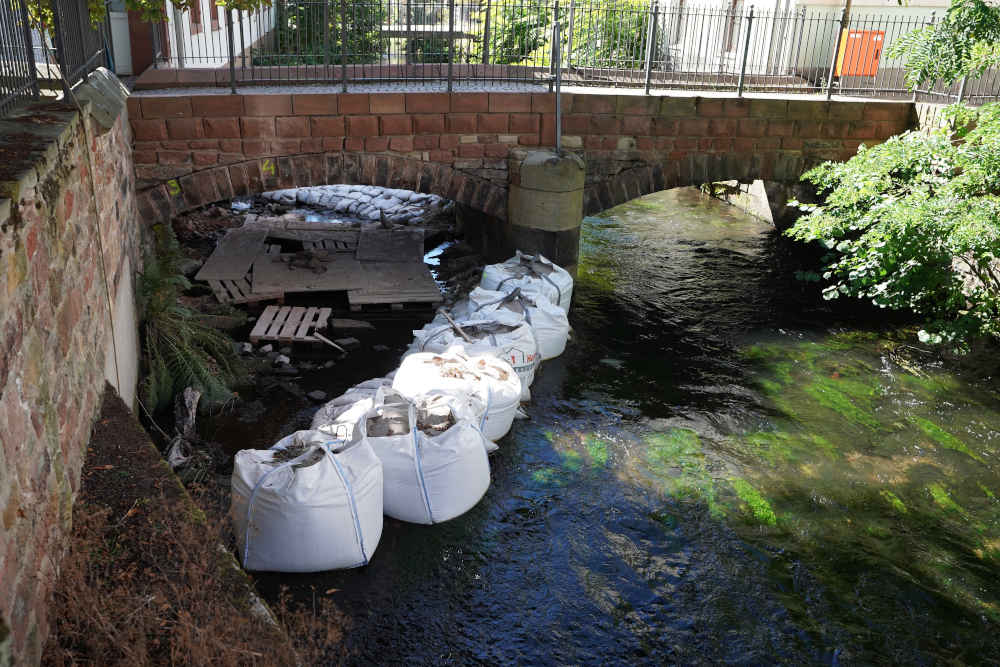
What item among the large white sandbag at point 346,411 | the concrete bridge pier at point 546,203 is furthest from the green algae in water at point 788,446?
the concrete bridge pier at point 546,203

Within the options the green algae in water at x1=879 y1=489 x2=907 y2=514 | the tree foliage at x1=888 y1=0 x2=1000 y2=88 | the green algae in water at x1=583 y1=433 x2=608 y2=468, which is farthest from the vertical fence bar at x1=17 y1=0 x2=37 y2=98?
the tree foliage at x1=888 y1=0 x2=1000 y2=88

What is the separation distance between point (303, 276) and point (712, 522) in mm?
6060

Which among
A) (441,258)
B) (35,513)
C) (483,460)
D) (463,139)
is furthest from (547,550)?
(441,258)

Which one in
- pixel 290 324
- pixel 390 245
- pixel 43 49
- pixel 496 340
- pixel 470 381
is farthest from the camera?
pixel 390 245

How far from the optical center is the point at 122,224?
6730mm

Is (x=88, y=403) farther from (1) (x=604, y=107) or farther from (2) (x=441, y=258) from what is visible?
(2) (x=441, y=258)

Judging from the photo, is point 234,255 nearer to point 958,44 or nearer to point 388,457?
point 388,457

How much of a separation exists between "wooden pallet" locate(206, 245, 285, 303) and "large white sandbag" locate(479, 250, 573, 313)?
98.3 inches

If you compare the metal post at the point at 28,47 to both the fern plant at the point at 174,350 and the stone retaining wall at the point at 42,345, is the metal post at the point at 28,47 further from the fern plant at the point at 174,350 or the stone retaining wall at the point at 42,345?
the fern plant at the point at 174,350

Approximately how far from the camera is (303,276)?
10109 mm

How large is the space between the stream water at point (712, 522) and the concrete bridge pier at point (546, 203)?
3.40 feet

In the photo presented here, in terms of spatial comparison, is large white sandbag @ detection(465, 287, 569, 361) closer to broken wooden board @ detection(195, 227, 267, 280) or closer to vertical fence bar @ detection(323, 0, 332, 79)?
vertical fence bar @ detection(323, 0, 332, 79)

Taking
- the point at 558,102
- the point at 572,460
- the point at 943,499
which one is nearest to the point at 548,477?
the point at 572,460

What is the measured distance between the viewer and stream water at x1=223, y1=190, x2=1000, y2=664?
4.85 meters
